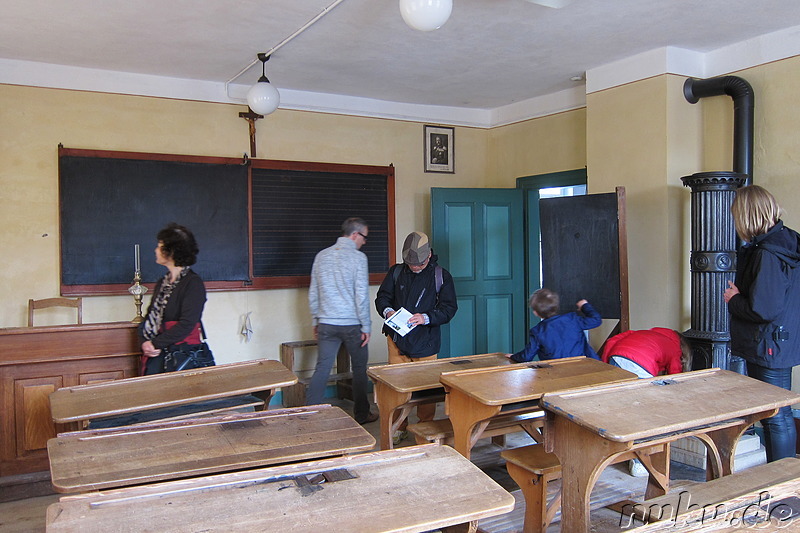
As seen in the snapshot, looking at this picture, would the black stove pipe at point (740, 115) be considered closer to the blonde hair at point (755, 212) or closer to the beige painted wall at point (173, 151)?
the blonde hair at point (755, 212)

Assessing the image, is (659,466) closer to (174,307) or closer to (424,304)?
(424,304)

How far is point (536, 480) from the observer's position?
2619 millimetres

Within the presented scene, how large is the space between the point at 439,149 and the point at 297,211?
5.14 feet

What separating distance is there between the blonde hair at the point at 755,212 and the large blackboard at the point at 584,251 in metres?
1.43

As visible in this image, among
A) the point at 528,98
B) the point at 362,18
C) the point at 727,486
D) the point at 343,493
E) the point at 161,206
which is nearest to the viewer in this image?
the point at 343,493

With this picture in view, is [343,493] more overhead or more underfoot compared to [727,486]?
more overhead

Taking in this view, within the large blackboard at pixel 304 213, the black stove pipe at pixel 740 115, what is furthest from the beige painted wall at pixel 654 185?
the large blackboard at pixel 304 213

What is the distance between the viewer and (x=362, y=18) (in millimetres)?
3670

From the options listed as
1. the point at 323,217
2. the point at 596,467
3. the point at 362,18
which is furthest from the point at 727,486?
the point at 323,217

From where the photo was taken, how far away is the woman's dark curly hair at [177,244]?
3260 mm

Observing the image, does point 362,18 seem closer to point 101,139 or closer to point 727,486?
point 101,139

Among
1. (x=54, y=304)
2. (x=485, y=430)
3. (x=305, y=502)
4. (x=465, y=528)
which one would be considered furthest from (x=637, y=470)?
(x=54, y=304)

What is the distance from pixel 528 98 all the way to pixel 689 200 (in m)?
1.90

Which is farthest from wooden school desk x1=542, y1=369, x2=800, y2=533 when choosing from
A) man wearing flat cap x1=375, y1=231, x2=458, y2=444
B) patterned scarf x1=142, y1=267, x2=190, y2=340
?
patterned scarf x1=142, y1=267, x2=190, y2=340
